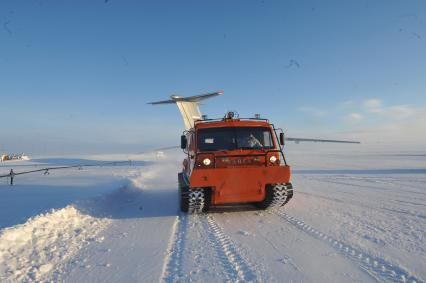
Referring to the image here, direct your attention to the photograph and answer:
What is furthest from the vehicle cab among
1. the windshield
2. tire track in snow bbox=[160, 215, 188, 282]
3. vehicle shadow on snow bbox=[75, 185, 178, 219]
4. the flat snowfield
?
vehicle shadow on snow bbox=[75, 185, 178, 219]

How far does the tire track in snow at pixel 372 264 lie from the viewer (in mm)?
3305

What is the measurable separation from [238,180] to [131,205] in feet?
12.4

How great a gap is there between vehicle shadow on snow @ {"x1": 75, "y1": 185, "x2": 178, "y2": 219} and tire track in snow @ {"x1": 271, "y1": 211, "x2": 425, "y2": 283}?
3.75 metres

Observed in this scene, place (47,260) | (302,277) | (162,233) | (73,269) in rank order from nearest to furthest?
(302,277) → (73,269) → (47,260) → (162,233)

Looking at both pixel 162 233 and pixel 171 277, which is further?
pixel 162 233

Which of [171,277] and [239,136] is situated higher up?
[239,136]

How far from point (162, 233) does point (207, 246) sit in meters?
1.16

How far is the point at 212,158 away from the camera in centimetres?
656

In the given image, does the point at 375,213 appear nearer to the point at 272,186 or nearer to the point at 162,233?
the point at 272,186

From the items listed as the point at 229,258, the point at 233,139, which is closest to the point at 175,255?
the point at 229,258

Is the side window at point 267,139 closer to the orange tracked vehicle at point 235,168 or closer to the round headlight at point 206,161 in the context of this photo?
the orange tracked vehicle at point 235,168

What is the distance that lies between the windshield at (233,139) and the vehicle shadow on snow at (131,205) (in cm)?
197

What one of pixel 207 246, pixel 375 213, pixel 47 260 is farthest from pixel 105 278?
pixel 375 213

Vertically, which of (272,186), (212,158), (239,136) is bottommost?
(272,186)
